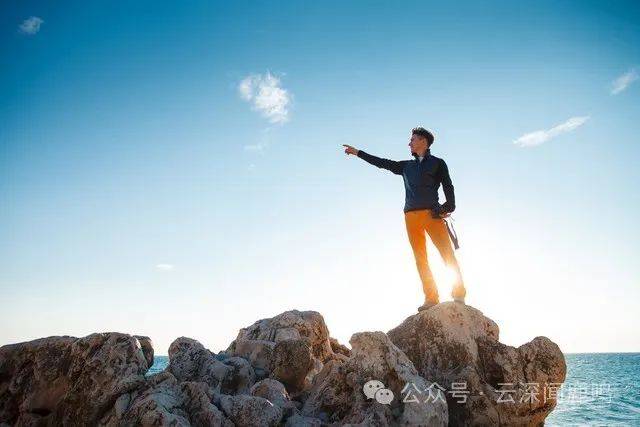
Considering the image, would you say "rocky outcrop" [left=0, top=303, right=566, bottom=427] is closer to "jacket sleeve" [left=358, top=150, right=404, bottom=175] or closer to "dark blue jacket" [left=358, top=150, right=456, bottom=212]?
"dark blue jacket" [left=358, top=150, right=456, bottom=212]

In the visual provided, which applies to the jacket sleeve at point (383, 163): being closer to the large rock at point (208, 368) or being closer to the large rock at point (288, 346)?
the large rock at point (288, 346)

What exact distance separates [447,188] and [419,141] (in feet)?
4.88

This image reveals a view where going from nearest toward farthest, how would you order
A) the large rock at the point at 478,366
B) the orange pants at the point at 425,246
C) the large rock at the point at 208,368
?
the large rock at the point at 478,366 → the large rock at the point at 208,368 → the orange pants at the point at 425,246

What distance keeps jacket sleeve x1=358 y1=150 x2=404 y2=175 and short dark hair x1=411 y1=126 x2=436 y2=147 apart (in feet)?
3.06

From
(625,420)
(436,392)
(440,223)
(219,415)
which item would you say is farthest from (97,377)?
(625,420)

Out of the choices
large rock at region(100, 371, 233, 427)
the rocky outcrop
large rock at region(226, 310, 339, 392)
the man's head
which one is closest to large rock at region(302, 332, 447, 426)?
the rocky outcrop

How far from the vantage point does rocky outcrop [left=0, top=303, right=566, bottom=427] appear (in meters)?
7.39

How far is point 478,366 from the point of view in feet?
31.4

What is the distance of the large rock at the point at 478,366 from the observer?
859 centimetres

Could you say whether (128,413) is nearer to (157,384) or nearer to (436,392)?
(157,384)

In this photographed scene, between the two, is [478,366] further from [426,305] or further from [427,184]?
[427,184]

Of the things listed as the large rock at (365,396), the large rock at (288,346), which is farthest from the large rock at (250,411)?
the large rock at (288,346)

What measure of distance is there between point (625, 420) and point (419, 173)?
119 ft

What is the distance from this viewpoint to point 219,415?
707 cm
